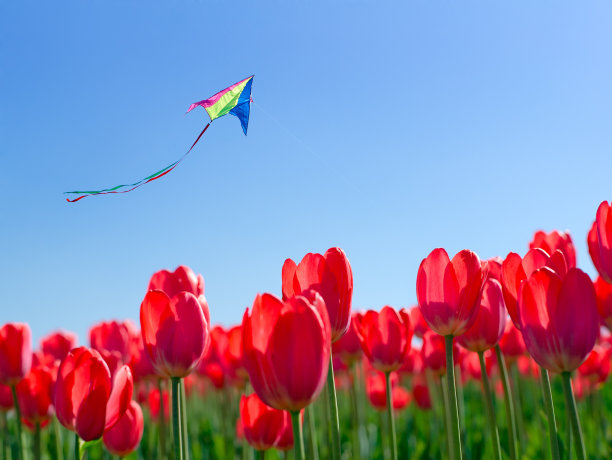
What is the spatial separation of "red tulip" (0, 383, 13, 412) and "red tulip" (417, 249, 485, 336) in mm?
2941

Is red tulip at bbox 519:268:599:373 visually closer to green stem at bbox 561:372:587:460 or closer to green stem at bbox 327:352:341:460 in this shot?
green stem at bbox 561:372:587:460

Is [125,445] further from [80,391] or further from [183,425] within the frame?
[80,391]

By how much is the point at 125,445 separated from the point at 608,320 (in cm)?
226

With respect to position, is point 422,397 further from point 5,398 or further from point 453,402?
point 453,402

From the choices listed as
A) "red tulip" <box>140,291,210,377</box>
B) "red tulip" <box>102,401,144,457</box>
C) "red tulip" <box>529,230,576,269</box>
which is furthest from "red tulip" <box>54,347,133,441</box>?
"red tulip" <box>529,230,576,269</box>

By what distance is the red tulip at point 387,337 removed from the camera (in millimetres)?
2307

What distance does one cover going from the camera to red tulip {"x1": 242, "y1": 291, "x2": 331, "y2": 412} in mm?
1236

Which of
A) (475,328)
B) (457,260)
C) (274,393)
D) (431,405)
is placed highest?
(457,260)

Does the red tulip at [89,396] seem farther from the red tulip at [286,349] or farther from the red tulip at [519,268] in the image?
the red tulip at [519,268]

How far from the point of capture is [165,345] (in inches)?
68.2

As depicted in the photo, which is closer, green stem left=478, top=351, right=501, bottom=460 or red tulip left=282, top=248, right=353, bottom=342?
red tulip left=282, top=248, right=353, bottom=342

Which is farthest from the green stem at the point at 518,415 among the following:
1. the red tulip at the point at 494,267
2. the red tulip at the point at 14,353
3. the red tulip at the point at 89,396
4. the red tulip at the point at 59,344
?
the red tulip at the point at 59,344

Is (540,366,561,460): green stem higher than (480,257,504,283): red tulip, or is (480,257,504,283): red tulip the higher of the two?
(480,257,504,283): red tulip

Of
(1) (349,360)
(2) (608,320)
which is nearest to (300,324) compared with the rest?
(2) (608,320)
